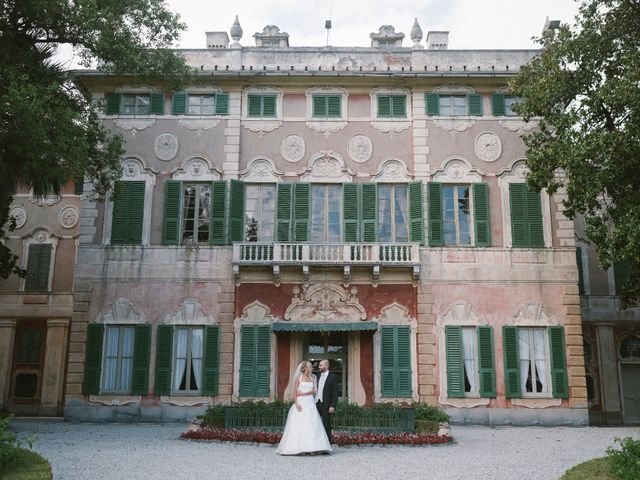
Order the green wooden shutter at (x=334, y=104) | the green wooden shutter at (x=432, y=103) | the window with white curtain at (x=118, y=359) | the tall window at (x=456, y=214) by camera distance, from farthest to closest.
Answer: the green wooden shutter at (x=334, y=104)
the green wooden shutter at (x=432, y=103)
the tall window at (x=456, y=214)
the window with white curtain at (x=118, y=359)

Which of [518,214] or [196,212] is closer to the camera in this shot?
[518,214]

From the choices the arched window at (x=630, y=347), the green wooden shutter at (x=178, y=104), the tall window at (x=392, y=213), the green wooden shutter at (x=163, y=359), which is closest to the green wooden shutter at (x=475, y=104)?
the tall window at (x=392, y=213)

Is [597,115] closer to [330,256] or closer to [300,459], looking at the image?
[330,256]

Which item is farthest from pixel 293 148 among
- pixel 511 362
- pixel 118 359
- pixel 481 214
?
pixel 511 362

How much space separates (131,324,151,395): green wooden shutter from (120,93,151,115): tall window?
22.8 ft

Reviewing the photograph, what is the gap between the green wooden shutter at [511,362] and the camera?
66.7 feet

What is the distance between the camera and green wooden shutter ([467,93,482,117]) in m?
22.2

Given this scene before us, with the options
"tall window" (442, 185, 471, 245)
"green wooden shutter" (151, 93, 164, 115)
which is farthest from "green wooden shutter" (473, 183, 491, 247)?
"green wooden shutter" (151, 93, 164, 115)

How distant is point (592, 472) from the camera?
369 inches

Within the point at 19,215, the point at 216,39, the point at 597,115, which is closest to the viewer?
the point at 597,115

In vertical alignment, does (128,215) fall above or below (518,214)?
below

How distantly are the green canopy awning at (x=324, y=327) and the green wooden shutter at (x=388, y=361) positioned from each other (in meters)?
0.60

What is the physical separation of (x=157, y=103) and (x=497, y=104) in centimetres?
1101

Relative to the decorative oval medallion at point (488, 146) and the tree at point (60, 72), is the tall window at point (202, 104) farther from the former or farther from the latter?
the decorative oval medallion at point (488, 146)
